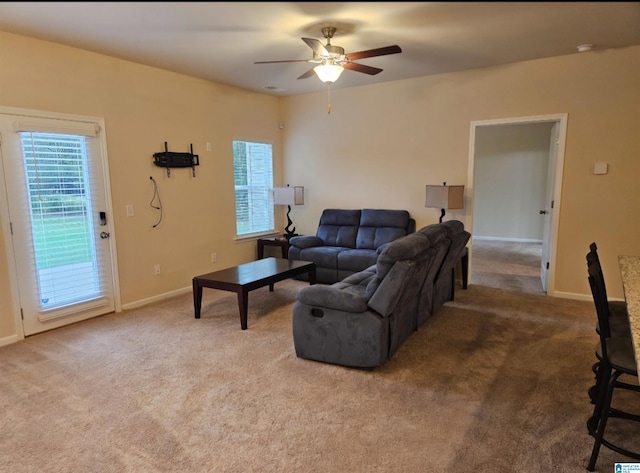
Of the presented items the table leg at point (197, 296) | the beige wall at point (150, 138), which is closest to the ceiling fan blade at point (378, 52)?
the beige wall at point (150, 138)

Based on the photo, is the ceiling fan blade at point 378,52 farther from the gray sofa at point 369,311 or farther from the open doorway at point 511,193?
the open doorway at point 511,193

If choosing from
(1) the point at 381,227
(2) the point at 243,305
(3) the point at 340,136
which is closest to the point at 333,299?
(2) the point at 243,305

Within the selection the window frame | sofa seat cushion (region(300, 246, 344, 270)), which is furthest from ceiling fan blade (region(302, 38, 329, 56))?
the window frame

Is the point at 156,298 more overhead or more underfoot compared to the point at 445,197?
more underfoot

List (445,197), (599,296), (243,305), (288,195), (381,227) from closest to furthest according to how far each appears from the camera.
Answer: (599,296) → (243,305) → (445,197) → (381,227) → (288,195)

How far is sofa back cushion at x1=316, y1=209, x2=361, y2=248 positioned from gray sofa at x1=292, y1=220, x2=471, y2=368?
2218 mm

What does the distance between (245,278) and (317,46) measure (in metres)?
2.14

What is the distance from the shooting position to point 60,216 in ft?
11.9

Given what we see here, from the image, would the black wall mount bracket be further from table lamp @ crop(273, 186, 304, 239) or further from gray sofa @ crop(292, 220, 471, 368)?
gray sofa @ crop(292, 220, 471, 368)

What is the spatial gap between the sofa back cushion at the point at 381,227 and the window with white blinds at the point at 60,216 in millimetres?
3146

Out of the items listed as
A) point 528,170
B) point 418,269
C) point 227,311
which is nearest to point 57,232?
point 227,311

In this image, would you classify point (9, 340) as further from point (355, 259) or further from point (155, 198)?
point (355, 259)

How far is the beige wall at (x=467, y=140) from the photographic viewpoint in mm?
4027

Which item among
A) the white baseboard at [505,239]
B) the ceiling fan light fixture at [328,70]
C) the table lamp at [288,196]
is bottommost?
the white baseboard at [505,239]
